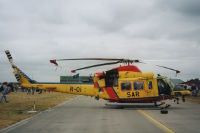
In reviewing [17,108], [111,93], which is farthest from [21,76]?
[111,93]

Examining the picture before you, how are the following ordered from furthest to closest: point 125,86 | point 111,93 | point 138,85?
point 111,93 → point 125,86 → point 138,85

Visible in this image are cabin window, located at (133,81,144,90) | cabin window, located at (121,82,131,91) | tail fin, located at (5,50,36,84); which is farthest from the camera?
tail fin, located at (5,50,36,84)

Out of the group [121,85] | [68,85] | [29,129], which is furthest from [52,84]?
[29,129]

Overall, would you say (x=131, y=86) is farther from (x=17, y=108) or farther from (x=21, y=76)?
(x=21, y=76)

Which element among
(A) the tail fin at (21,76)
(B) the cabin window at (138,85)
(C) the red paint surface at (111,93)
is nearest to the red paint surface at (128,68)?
(B) the cabin window at (138,85)

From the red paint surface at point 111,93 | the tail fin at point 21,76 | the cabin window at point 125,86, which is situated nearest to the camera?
the cabin window at point 125,86

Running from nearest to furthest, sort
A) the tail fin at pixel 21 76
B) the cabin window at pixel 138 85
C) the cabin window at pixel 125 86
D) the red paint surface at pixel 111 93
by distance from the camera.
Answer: the cabin window at pixel 138 85, the cabin window at pixel 125 86, the red paint surface at pixel 111 93, the tail fin at pixel 21 76

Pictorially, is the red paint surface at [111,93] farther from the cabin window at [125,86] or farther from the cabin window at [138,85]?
the cabin window at [138,85]

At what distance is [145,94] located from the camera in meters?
22.6

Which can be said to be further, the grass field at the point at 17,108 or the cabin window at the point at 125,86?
the cabin window at the point at 125,86

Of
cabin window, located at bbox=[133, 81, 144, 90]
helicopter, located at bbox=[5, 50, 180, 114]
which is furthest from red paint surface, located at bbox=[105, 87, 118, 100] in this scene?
cabin window, located at bbox=[133, 81, 144, 90]

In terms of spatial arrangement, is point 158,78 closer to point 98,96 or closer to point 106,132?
point 98,96

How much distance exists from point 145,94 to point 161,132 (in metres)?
11.8

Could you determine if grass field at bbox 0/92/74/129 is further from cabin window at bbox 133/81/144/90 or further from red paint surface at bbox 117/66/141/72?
cabin window at bbox 133/81/144/90
